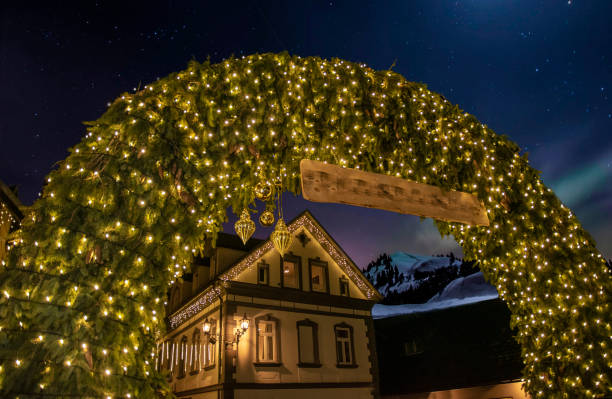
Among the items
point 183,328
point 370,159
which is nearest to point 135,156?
point 370,159

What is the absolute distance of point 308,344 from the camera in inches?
531

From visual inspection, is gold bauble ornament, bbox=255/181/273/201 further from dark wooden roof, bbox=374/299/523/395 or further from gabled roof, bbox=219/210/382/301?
dark wooden roof, bbox=374/299/523/395

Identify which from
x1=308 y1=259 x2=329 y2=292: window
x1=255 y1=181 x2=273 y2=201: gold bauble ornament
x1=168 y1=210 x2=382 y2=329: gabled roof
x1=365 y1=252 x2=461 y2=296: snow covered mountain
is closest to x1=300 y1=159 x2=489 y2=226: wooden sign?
x1=255 y1=181 x2=273 y2=201: gold bauble ornament

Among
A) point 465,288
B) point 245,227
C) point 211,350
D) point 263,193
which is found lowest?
point 211,350

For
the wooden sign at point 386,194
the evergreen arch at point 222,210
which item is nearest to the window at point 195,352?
the evergreen arch at point 222,210

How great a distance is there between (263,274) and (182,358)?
5.26 metres

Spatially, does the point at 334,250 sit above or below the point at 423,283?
below

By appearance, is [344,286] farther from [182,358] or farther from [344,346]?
[182,358]

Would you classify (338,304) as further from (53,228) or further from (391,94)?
(53,228)

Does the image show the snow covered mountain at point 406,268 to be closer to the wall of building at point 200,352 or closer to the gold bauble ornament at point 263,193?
the wall of building at point 200,352

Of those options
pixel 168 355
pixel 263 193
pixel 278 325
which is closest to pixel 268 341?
pixel 278 325

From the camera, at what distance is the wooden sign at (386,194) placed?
4.19 m

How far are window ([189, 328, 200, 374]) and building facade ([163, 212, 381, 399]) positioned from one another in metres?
0.04

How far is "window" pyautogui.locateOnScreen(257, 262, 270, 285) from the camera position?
44.6 ft
